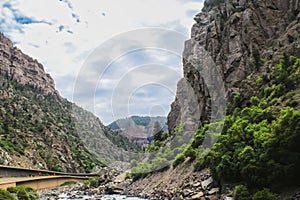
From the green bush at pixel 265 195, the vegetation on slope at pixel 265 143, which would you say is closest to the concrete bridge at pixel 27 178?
the vegetation on slope at pixel 265 143

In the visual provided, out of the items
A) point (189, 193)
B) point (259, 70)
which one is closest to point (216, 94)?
point (259, 70)

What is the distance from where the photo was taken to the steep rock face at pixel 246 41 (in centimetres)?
5244

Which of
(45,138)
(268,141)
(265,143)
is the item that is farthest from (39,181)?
(268,141)

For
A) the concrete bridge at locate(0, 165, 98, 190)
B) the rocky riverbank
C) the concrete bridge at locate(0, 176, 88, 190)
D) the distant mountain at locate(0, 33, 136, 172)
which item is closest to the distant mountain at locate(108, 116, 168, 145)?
the distant mountain at locate(0, 33, 136, 172)

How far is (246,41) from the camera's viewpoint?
2413 inches

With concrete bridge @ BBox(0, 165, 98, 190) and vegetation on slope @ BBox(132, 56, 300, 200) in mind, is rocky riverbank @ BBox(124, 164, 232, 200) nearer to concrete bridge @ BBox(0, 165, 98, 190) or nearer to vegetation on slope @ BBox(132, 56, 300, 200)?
vegetation on slope @ BBox(132, 56, 300, 200)

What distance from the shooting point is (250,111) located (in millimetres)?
42281

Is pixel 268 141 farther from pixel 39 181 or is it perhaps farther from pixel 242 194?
pixel 39 181

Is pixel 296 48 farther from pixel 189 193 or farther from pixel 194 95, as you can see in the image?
pixel 194 95

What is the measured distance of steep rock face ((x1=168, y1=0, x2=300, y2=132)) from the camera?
52438 millimetres

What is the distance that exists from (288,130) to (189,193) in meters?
15.6

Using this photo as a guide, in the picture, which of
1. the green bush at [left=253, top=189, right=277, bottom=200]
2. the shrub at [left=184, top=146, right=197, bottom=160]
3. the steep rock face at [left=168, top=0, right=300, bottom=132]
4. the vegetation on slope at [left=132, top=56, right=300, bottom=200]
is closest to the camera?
the green bush at [left=253, top=189, right=277, bottom=200]

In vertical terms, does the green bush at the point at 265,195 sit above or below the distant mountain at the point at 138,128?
below

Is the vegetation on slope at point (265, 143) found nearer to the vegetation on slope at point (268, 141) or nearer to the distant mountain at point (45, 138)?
the vegetation on slope at point (268, 141)
